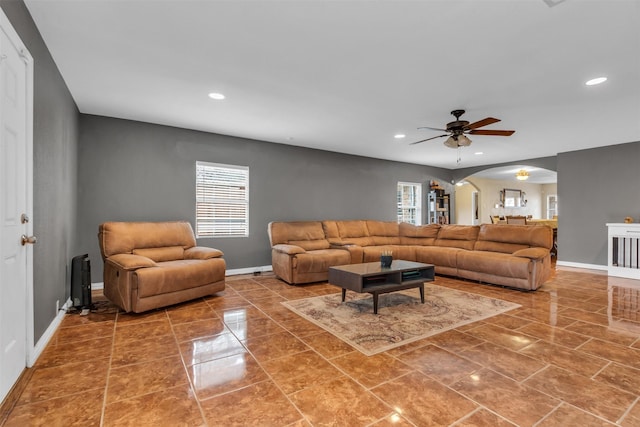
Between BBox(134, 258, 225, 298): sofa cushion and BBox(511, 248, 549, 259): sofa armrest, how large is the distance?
13.8 feet

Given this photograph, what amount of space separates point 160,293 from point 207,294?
0.63 meters

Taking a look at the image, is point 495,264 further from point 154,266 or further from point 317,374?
point 154,266

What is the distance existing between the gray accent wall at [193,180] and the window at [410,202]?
87 centimetres

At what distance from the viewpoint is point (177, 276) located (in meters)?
3.56

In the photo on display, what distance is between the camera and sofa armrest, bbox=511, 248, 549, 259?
4.39 m

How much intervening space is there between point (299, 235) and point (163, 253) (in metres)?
2.26

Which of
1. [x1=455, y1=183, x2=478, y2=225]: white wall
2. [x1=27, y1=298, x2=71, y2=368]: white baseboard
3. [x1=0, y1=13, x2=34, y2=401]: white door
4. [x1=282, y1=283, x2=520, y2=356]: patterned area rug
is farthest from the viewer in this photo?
[x1=455, y1=183, x2=478, y2=225]: white wall

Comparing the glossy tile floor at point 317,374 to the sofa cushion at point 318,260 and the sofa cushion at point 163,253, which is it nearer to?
the sofa cushion at point 163,253

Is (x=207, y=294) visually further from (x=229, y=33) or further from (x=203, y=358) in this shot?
(x=229, y=33)

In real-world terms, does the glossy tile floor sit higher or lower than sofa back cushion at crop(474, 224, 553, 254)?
lower

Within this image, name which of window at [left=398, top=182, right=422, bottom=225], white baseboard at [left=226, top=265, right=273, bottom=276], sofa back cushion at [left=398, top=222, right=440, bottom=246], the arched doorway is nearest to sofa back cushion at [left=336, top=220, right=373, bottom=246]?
sofa back cushion at [left=398, top=222, right=440, bottom=246]

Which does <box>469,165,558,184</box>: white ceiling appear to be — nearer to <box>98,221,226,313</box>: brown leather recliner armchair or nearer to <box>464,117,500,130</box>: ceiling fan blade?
<box>464,117,500,130</box>: ceiling fan blade

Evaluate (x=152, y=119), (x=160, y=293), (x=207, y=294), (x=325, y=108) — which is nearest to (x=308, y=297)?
(x=207, y=294)

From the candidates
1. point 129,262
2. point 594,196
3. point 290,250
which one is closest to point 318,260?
point 290,250
